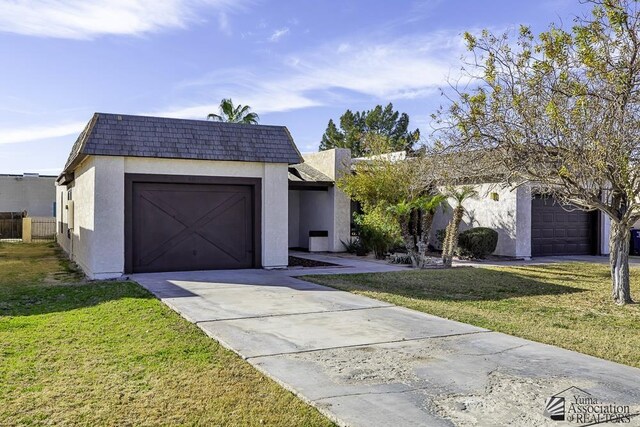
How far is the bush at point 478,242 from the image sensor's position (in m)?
18.4

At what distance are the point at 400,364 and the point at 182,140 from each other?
31.8 feet

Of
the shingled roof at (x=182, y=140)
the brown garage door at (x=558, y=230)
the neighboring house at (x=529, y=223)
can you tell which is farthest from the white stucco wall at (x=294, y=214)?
A: the brown garage door at (x=558, y=230)

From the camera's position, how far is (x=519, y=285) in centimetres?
1245

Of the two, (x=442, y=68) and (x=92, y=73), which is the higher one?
(x=92, y=73)

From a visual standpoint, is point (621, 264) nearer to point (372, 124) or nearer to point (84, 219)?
point (84, 219)

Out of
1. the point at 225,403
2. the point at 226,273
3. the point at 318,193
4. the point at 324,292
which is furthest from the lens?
the point at 318,193

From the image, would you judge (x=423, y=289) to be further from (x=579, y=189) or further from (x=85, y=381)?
(x=85, y=381)

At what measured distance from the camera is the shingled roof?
13.0 m

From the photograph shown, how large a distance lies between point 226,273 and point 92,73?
6.70 metres

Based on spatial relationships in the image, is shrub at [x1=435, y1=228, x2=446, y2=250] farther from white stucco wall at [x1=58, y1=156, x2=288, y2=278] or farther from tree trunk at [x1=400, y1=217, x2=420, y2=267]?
white stucco wall at [x1=58, y1=156, x2=288, y2=278]

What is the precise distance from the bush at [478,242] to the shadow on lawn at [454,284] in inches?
139

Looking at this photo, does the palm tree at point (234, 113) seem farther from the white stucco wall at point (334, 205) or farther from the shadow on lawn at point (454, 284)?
the shadow on lawn at point (454, 284)

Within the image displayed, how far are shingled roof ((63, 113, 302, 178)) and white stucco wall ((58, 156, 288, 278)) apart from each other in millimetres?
326

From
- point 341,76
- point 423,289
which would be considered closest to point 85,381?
point 423,289
